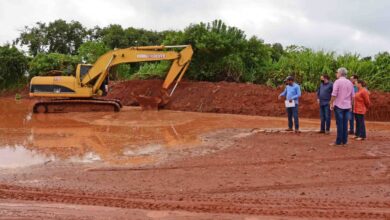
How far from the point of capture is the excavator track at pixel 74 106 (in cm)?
1991

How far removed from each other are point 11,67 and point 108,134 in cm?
2202

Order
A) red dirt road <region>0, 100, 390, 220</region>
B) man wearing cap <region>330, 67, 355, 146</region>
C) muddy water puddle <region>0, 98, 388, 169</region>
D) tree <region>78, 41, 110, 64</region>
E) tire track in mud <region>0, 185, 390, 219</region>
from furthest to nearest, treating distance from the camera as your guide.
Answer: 1. tree <region>78, 41, 110, 64</region>
2. man wearing cap <region>330, 67, 355, 146</region>
3. muddy water puddle <region>0, 98, 388, 169</region>
4. red dirt road <region>0, 100, 390, 220</region>
5. tire track in mud <region>0, 185, 390, 219</region>

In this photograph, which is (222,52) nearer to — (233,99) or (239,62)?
(239,62)

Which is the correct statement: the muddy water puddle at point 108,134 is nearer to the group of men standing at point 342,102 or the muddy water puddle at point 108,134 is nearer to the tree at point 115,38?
the group of men standing at point 342,102

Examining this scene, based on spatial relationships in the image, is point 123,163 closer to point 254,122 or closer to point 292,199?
point 292,199

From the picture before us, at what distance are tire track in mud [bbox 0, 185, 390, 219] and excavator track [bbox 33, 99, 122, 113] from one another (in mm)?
13322

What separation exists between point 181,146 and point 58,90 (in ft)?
34.3

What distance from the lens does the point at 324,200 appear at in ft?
20.2

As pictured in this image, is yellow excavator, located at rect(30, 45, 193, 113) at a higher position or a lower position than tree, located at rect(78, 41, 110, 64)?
lower

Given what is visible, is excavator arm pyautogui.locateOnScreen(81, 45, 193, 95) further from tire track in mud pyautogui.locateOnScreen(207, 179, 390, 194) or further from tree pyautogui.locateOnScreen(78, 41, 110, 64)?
tire track in mud pyautogui.locateOnScreen(207, 179, 390, 194)

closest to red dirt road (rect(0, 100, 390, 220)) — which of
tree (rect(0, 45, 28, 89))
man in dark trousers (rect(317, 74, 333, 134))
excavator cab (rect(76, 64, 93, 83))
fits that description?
man in dark trousers (rect(317, 74, 333, 134))

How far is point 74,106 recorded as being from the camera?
Answer: 20.0m

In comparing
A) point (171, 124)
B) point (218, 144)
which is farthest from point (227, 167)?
point (171, 124)

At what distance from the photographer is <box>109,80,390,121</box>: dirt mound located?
17969 millimetres
